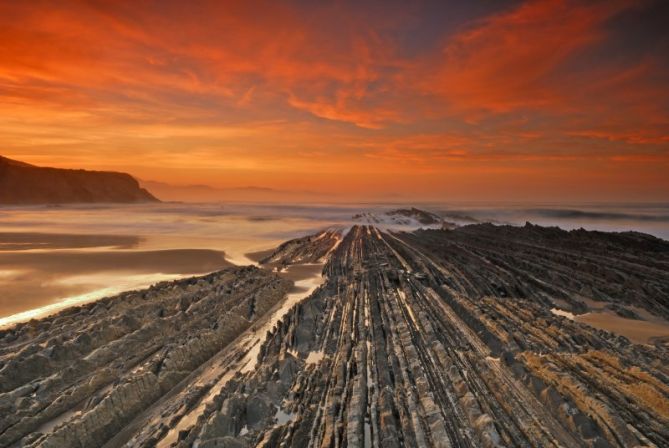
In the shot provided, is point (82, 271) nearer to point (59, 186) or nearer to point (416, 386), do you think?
point (416, 386)

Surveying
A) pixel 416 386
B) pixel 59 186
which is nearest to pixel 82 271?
pixel 416 386

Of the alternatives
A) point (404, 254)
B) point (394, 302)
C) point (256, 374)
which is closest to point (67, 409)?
Answer: point (256, 374)

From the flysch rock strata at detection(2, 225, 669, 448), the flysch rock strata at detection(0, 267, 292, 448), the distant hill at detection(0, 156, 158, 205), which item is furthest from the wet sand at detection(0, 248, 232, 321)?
the distant hill at detection(0, 156, 158, 205)

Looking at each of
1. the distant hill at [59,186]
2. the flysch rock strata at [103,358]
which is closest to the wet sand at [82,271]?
the flysch rock strata at [103,358]

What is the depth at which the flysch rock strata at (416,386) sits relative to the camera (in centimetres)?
582

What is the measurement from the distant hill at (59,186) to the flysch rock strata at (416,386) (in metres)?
177

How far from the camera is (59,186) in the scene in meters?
154

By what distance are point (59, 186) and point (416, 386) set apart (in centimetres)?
19207

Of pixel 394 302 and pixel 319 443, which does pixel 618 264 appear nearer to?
pixel 394 302

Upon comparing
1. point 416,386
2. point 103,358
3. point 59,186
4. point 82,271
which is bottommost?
point 82,271

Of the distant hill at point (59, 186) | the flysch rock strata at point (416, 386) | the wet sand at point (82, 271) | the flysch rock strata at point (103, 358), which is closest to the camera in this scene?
the flysch rock strata at point (416, 386)

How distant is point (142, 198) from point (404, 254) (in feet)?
668

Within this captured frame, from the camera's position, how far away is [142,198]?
638 feet

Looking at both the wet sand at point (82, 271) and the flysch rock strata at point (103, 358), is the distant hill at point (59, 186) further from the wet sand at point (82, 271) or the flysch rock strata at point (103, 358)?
the flysch rock strata at point (103, 358)
